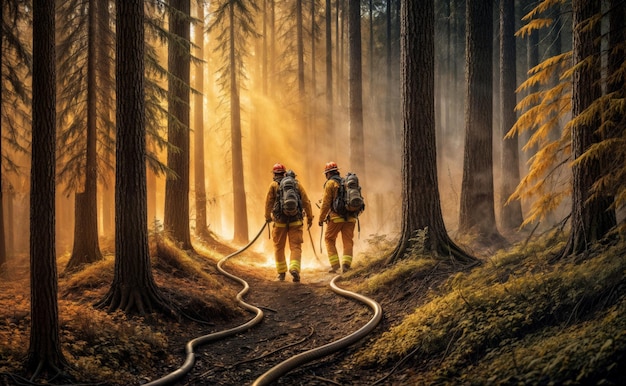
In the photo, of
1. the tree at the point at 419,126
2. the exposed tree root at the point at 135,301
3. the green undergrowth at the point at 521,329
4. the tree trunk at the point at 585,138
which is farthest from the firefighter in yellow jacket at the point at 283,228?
the tree trunk at the point at 585,138

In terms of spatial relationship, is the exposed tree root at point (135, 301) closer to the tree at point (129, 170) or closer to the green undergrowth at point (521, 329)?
the tree at point (129, 170)

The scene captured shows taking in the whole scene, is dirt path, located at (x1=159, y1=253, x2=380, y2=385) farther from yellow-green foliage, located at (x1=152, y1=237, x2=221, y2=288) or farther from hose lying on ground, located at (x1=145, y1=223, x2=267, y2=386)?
yellow-green foliage, located at (x1=152, y1=237, x2=221, y2=288)

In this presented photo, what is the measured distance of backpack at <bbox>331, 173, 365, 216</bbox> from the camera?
10.9 metres

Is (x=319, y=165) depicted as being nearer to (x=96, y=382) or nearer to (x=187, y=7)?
(x=187, y=7)

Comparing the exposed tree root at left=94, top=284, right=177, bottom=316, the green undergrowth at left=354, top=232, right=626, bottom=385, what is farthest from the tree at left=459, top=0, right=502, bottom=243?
the exposed tree root at left=94, top=284, right=177, bottom=316

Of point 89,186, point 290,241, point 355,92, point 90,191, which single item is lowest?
point 290,241

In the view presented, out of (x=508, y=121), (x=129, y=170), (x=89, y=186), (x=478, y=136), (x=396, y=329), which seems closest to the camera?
(x=396, y=329)

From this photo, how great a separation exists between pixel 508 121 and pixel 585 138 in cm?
1054

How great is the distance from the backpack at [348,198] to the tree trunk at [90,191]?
542 cm

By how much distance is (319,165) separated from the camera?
27.5 m

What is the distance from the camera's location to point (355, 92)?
55.7 feet

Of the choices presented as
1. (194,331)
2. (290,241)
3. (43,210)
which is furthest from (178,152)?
(43,210)

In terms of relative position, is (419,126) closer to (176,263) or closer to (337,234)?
(337,234)

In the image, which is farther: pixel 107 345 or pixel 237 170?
pixel 237 170
